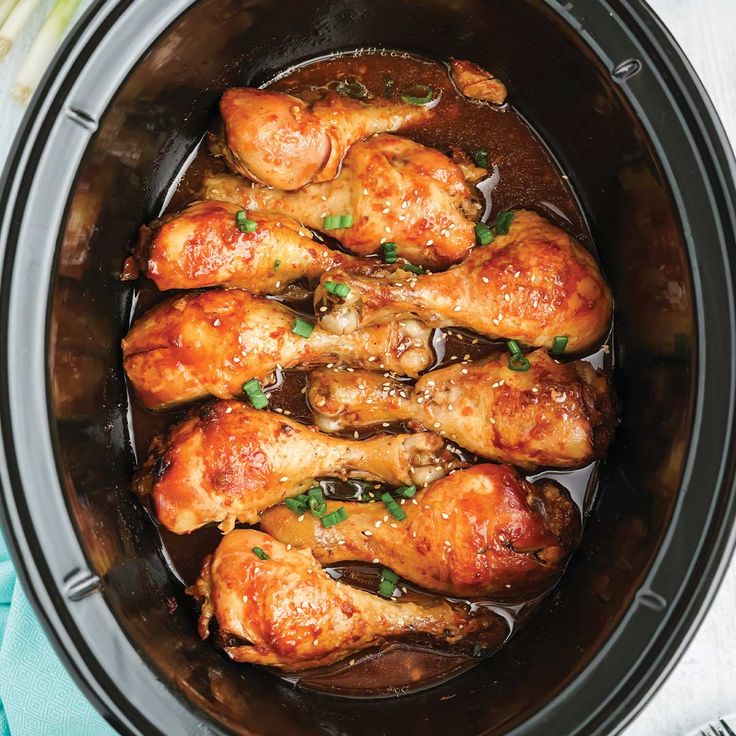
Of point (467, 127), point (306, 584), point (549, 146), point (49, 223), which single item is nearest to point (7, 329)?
point (49, 223)

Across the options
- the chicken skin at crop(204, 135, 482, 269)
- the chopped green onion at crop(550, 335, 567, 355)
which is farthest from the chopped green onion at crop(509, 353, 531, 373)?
the chicken skin at crop(204, 135, 482, 269)

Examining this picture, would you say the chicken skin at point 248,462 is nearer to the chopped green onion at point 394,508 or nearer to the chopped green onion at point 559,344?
the chopped green onion at point 394,508

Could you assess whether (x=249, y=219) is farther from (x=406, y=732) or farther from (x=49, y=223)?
(x=406, y=732)

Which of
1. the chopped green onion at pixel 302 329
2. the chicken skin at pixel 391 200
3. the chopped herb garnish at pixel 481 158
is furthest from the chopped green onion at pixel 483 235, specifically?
the chopped green onion at pixel 302 329

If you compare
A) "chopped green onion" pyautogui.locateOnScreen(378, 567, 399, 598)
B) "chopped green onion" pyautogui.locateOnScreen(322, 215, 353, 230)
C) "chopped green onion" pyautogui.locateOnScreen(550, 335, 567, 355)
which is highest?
"chopped green onion" pyautogui.locateOnScreen(322, 215, 353, 230)

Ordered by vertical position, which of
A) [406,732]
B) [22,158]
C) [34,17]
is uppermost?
[34,17]

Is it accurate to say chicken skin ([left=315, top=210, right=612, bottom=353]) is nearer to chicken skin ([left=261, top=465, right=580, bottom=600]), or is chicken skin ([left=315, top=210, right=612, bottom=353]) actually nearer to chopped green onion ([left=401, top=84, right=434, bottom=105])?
chicken skin ([left=261, top=465, right=580, bottom=600])

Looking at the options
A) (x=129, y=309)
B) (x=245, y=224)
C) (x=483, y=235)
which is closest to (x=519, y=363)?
(x=483, y=235)

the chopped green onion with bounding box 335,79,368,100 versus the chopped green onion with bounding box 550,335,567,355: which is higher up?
the chopped green onion with bounding box 335,79,368,100
